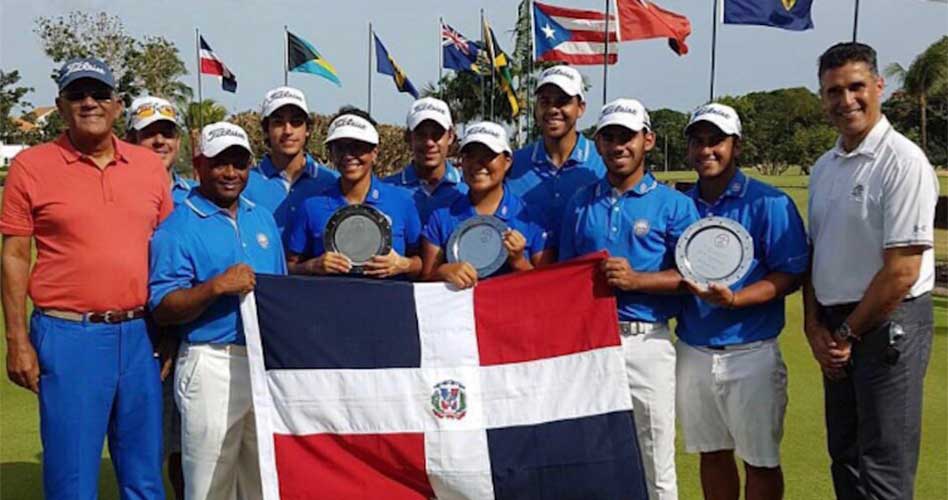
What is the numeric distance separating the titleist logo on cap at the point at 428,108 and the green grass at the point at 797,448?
2934 mm

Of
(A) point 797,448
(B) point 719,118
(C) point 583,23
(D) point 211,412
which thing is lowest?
(A) point 797,448

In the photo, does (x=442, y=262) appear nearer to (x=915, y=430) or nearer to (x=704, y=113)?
(x=704, y=113)

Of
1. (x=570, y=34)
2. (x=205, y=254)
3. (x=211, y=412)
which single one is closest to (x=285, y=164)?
(x=205, y=254)

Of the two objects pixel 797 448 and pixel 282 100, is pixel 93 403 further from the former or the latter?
pixel 797 448

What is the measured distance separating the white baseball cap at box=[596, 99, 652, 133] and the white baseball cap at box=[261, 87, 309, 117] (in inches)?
80.5

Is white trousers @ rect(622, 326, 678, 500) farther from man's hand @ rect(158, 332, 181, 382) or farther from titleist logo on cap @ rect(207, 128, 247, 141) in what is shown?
man's hand @ rect(158, 332, 181, 382)

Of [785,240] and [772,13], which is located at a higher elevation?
[772,13]

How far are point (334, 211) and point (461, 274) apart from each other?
2.80ft

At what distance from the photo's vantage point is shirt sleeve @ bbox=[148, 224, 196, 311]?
13.3ft

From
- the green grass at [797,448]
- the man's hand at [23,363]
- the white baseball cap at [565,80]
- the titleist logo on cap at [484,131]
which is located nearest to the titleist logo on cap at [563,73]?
the white baseball cap at [565,80]

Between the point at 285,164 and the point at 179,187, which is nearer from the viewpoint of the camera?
the point at 179,187

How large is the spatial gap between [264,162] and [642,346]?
9.46 ft

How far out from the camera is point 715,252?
4.20m

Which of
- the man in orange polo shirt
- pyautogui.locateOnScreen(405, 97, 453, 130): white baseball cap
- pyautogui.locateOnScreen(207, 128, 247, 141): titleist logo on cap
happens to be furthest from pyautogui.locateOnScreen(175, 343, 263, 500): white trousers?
pyautogui.locateOnScreen(405, 97, 453, 130): white baseball cap
